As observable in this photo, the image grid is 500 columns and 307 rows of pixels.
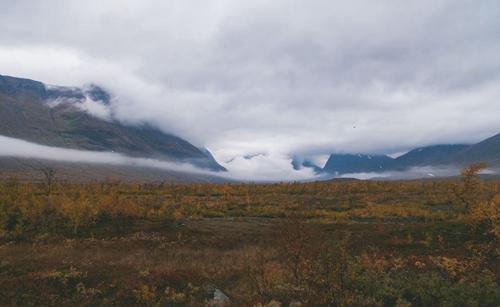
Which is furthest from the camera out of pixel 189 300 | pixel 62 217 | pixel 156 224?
pixel 156 224

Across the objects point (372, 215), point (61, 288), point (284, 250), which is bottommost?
point (372, 215)

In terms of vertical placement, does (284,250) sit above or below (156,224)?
above

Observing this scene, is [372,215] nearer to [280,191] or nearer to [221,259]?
[221,259]

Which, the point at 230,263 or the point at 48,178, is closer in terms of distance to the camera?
the point at 230,263

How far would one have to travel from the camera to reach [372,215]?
4553cm

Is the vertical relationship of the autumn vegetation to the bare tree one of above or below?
below

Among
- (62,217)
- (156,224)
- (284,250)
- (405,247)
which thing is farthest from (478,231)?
(62,217)

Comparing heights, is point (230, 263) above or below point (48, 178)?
below

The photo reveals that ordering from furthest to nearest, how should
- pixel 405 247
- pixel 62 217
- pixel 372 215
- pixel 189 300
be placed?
pixel 372 215, pixel 62 217, pixel 405 247, pixel 189 300

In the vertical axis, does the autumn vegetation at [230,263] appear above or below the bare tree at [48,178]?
below

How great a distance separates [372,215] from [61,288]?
4395 cm

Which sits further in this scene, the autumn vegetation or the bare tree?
the bare tree

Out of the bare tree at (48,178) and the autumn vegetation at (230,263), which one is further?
the bare tree at (48,178)

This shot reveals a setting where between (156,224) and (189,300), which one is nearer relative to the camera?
(189,300)
